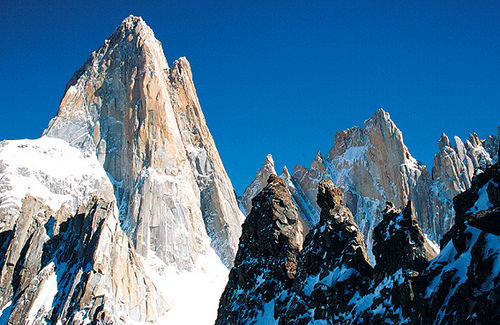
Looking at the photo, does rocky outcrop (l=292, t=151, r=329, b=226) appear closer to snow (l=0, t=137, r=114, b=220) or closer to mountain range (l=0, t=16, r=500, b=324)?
mountain range (l=0, t=16, r=500, b=324)

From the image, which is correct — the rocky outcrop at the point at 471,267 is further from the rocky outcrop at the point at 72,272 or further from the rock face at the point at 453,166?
the rock face at the point at 453,166

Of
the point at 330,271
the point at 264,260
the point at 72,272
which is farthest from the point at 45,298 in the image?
the point at 330,271

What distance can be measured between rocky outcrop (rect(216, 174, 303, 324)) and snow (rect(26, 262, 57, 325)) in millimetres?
51289

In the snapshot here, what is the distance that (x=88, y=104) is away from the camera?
540 feet

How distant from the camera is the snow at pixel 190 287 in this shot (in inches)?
4631

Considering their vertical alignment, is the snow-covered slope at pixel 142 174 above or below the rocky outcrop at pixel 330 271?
above

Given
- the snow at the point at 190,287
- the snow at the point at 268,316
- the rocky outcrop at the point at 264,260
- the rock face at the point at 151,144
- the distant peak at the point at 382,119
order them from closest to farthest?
1. the snow at the point at 268,316
2. the rocky outcrop at the point at 264,260
3. the snow at the point at 190,287
4. the rock face at the point at 151,144
5. the distant peak at the point at 382,119

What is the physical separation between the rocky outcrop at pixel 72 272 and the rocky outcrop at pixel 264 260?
4300 cm


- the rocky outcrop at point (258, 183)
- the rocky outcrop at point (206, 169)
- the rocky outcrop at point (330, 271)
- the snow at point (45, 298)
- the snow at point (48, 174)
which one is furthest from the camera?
the rocky outcrop at point (258, 183)

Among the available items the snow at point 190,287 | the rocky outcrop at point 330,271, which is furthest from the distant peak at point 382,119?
the rocky outcrop at point 330,271

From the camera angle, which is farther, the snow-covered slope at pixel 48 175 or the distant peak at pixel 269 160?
the distant peak at pixel 269 160

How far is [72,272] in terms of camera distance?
328 feet

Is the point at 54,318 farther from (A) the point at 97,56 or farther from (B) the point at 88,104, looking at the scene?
(A) the point at 97,56

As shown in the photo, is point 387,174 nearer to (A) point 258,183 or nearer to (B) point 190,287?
(A) point 258,183
